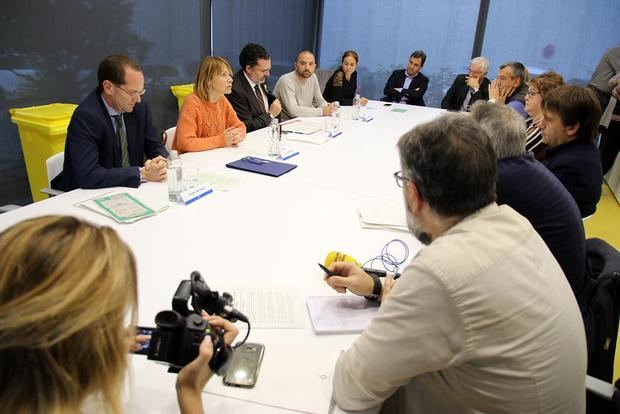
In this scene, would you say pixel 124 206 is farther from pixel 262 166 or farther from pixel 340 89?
pixel 340 89

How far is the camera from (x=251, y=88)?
3629mm

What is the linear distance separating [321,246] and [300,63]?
119 inches

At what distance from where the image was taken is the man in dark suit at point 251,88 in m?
3.49

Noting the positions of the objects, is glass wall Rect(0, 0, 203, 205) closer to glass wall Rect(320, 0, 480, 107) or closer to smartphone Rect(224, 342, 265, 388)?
glass wall Rect(320, 0, 480, 107)

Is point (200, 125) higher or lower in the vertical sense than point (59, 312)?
lower

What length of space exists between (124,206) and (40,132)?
1682 mm

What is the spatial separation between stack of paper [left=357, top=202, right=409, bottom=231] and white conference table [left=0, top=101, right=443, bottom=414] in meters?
0.04

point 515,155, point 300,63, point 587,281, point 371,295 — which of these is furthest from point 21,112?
point 587,281

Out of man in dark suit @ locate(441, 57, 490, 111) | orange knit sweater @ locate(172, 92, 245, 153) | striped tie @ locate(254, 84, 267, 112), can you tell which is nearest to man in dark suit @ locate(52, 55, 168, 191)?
orange knit sweater @ locate(172, 92, 245, 153)

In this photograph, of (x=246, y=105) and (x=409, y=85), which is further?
(x=409, y=85)

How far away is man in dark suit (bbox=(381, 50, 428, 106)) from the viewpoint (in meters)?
5.55

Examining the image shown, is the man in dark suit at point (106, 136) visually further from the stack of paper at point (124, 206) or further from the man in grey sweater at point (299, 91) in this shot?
the man in grey sweater at point (299, 91)

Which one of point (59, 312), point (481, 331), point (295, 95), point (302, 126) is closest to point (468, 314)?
point (481, 331)

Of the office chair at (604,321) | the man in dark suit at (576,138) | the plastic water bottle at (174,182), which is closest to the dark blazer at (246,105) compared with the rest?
the plastic water bottle at (174,182)
